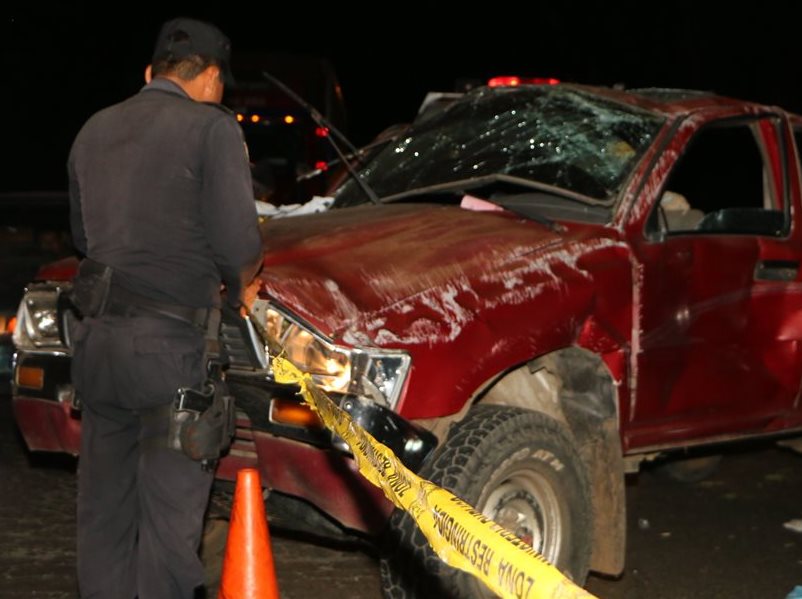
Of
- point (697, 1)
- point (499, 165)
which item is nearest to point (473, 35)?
point (697, 1)

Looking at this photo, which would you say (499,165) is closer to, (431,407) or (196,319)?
(431,407)

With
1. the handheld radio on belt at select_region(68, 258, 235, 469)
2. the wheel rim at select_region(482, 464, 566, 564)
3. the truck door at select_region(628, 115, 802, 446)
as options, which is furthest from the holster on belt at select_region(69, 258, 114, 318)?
the truck door at select_region(628, 115, 802, 446)

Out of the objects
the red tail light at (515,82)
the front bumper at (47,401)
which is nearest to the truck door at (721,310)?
the red tail light at (515,82)

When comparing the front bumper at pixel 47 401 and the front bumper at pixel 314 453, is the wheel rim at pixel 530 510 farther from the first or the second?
the front bumper at pixel 47 401

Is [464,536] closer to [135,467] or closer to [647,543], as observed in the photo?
[135,467]

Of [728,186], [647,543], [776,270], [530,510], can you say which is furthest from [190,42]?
[728,186]

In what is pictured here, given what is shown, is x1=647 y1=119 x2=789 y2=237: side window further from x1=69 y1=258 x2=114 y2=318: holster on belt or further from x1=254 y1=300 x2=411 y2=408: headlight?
x1=69 y1=258 x2=114 y2=318: holster on belt

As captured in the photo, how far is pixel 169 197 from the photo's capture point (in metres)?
4.47

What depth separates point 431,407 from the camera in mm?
4922

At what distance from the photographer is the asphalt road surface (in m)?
6.10

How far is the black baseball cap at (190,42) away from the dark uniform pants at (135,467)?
0.83m

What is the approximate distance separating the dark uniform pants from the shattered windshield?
207cm

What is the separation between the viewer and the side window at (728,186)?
20.8 feet

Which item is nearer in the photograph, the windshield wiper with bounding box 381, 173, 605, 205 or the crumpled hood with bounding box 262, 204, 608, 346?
the crumpled hood with bounding box 262, 204, 608, 346
